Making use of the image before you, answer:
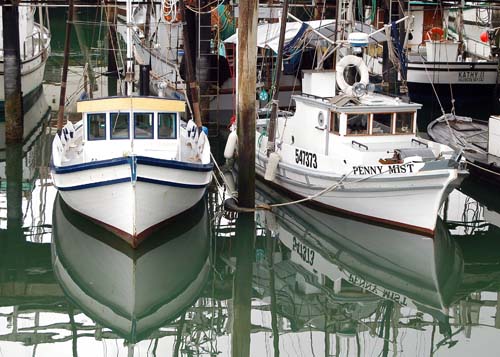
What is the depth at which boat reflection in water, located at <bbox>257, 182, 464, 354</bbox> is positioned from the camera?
1339 cm

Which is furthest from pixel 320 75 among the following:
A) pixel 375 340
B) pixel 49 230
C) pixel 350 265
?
pixel 375 340

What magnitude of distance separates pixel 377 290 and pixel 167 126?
16.1 ft

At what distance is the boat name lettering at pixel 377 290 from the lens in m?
14.1

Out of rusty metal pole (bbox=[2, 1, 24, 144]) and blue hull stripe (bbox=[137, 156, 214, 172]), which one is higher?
rusty metal pole (bbox=[2, 1, 24, 144])

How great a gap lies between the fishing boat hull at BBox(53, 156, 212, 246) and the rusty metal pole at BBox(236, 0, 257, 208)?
0.89 meters

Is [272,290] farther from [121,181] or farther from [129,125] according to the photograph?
[129,125]

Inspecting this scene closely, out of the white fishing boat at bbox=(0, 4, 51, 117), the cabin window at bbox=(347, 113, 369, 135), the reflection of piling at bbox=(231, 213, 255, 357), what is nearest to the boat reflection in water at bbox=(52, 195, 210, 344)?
the reflection of piling at bbox=(231, 213, 255, 357)

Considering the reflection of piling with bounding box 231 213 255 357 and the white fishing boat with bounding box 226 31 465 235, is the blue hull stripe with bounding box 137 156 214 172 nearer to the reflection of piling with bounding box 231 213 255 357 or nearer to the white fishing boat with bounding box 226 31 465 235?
the reflection of piling with bounding box 231 213 255 357

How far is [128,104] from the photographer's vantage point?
1594cm

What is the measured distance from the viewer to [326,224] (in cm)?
1719

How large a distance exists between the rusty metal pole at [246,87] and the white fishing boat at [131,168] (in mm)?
704

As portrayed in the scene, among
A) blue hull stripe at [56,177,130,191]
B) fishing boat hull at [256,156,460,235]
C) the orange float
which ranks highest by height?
the orange float

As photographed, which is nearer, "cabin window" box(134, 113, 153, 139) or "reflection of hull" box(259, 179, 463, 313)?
"reflection of hull" box(259, 179, 463, 313)

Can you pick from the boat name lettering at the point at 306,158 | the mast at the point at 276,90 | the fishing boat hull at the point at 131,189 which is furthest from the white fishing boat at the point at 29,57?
A: the fishing boat hull at the point at 131,189
